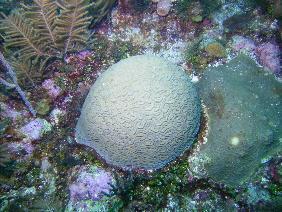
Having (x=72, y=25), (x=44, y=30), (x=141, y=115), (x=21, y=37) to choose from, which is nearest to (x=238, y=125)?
(x=141, y=115)

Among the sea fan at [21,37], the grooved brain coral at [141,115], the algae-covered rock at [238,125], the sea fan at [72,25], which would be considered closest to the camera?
the grooved brain coral at [141,115]

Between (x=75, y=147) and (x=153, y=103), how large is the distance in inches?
56.0

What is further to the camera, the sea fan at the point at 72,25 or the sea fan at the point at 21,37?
the sea fan at the point at 72,25

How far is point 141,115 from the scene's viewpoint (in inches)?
141

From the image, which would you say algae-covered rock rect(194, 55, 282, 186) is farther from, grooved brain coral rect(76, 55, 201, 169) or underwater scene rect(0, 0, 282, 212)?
grooved brain coral rect(76, 55, 201, 169)

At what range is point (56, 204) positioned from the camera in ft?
11.8

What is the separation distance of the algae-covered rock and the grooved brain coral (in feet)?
1.08

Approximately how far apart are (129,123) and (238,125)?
1606 millimetres

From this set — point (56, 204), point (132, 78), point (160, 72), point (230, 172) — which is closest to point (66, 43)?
point (132, 78)

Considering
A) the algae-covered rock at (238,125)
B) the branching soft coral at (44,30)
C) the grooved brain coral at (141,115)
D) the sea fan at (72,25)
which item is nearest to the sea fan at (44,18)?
the branching soft coral at (44,30)

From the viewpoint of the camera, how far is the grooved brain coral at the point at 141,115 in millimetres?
3625

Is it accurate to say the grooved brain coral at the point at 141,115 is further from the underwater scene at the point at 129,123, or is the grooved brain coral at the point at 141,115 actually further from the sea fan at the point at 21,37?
the sea fan at the point at 21,37

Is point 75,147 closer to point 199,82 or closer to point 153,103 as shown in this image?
point 153,103

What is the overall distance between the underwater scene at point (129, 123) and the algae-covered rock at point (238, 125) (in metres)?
0.02
